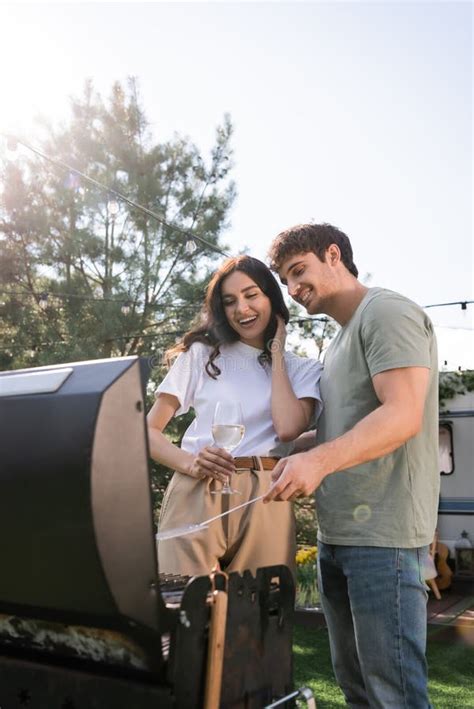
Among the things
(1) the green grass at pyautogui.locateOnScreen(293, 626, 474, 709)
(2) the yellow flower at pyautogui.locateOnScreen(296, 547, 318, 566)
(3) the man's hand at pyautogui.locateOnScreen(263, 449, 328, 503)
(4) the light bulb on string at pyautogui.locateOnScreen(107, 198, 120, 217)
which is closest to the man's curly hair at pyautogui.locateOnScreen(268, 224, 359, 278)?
(3) the man's hand at pyautogui.locateOnScreen(263, 449, 328, 503)

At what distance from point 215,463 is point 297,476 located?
37cm

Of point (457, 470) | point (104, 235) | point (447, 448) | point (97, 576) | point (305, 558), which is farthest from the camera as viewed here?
point (104, 235)

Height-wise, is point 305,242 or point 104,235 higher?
point 104,235

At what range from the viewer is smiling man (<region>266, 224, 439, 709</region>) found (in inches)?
69.6

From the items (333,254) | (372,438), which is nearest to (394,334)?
(372,438)

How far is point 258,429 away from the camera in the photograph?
219 cm

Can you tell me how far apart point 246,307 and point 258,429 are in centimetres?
36

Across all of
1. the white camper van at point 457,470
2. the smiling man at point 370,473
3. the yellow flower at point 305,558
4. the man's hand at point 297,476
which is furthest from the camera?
the white camper van at point 457,470

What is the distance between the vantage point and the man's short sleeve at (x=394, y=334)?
5.98ft

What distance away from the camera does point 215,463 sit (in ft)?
6.50

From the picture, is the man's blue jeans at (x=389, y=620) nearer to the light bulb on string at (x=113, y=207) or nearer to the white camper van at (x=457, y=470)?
the white camper van at (x=457, y=470)

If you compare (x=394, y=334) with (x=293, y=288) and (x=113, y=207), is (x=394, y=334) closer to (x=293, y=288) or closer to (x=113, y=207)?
(x=293, y=288)

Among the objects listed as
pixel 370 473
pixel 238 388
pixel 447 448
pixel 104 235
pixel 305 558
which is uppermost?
pixel 104 235

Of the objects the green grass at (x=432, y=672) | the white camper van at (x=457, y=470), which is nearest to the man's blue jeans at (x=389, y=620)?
the green grass at (x=432, y=672)
